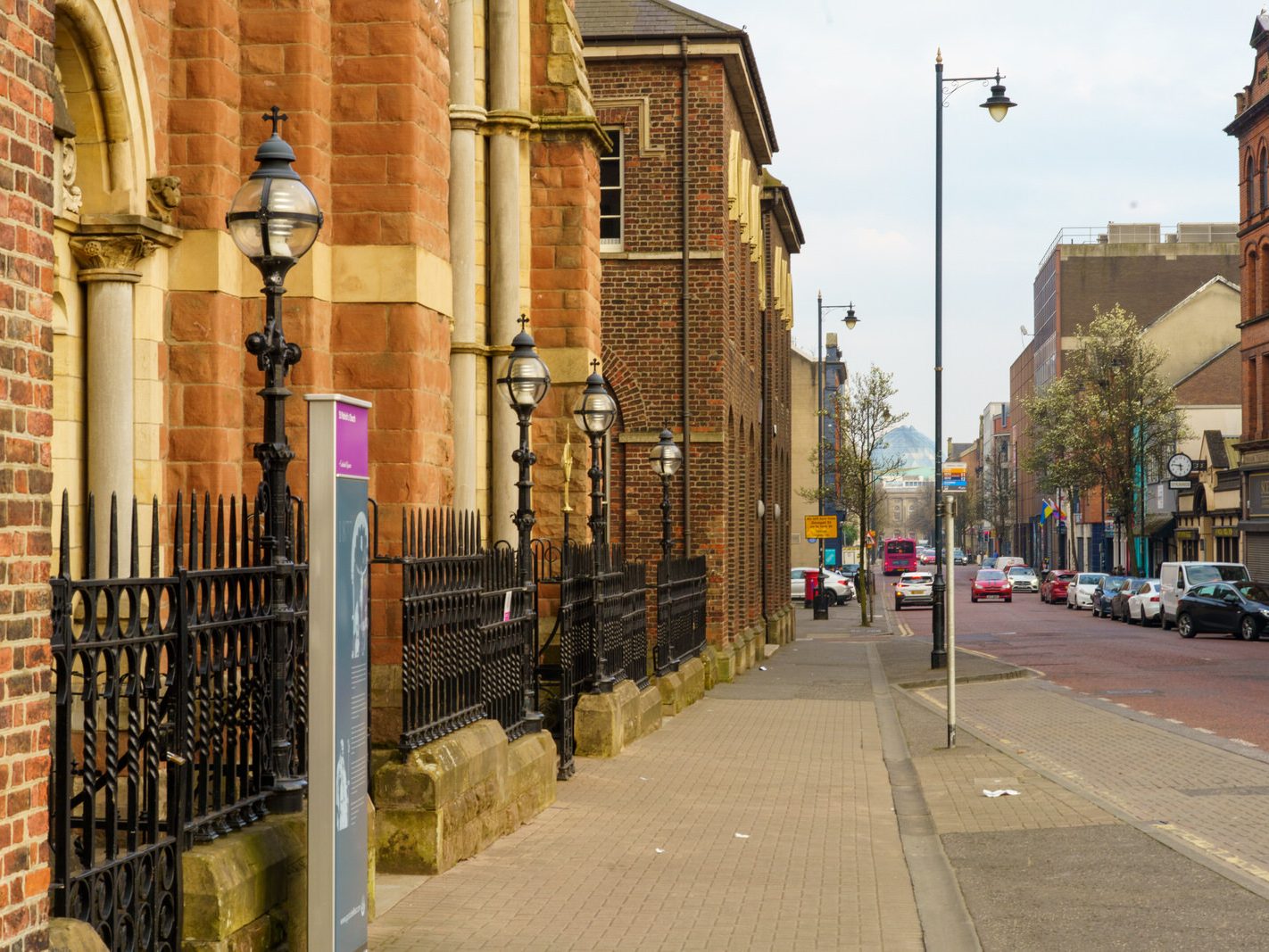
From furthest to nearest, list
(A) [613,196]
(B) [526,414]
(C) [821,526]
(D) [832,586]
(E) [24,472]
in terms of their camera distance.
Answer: (D) [832,586]
(C) [821,526]
(A) [613,196]
(B) [526,414]
(E) [24,472]

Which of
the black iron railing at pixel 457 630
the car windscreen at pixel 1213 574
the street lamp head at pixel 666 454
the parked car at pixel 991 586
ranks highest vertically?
the street lamp head at pixel 666 454

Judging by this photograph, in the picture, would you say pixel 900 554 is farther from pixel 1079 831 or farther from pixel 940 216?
pixel 1079 831

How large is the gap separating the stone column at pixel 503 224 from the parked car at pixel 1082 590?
47.1m

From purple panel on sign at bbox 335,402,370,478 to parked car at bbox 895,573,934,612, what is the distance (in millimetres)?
59913

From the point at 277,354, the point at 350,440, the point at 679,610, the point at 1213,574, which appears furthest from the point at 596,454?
the point at 1213,574

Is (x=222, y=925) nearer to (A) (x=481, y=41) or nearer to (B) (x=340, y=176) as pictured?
(B) (x=340, y=176)

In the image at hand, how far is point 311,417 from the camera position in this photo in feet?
20.7

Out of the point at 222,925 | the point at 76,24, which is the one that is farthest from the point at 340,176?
the point at 222,925

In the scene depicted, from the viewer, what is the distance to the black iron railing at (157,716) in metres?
5.48

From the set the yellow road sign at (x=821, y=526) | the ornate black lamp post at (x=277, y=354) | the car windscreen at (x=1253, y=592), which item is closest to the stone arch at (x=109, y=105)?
the ornate black lamp post at (x=277, y=354)

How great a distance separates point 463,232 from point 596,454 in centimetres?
261

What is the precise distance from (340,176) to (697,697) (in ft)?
44.7

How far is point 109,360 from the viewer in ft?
32.2

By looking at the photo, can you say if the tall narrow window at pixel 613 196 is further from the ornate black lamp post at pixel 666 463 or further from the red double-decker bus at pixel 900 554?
the red double-decker bus at pixel 900 554
